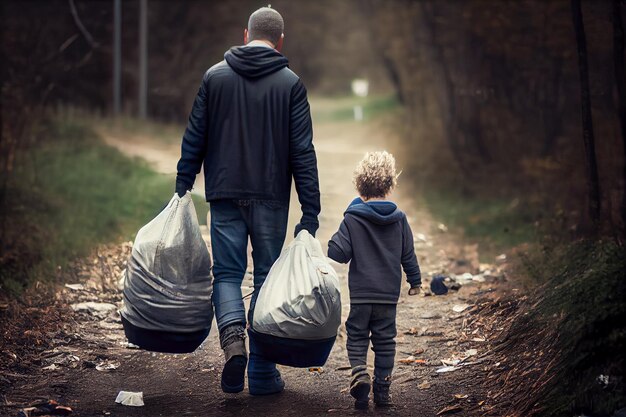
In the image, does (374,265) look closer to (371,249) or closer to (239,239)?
(371,249)

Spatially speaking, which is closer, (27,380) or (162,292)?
(162,292)

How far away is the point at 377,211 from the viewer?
565 centimetres

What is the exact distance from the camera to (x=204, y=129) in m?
5.75

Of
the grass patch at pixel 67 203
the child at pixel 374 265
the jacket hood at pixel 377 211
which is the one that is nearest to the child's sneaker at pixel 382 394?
the child at pixel 374 265

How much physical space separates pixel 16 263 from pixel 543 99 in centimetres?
730

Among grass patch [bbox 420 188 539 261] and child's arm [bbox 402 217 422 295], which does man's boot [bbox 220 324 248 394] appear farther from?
grass patch [bbox 420 188 539 261]

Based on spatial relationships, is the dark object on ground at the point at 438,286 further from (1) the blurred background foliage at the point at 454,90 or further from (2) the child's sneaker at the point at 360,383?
(2) the child's sneaker at the point at 360,383

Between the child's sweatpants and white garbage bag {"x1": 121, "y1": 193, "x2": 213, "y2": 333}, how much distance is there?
2.93 ft

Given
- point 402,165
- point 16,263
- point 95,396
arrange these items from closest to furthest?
point 95,396, point 16,263, point 402,165

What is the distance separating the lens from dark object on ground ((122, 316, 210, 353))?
18.5 feet

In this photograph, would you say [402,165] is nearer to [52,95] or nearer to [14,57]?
[14,57]

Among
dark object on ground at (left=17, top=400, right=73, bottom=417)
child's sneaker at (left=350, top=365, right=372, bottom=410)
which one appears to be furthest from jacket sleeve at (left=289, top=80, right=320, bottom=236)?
dark object on ground at (left=17, top=400, right=73, bottom=417)

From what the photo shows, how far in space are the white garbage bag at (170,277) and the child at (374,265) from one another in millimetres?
836

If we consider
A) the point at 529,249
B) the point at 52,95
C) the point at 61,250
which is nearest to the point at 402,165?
the point at 529,249
